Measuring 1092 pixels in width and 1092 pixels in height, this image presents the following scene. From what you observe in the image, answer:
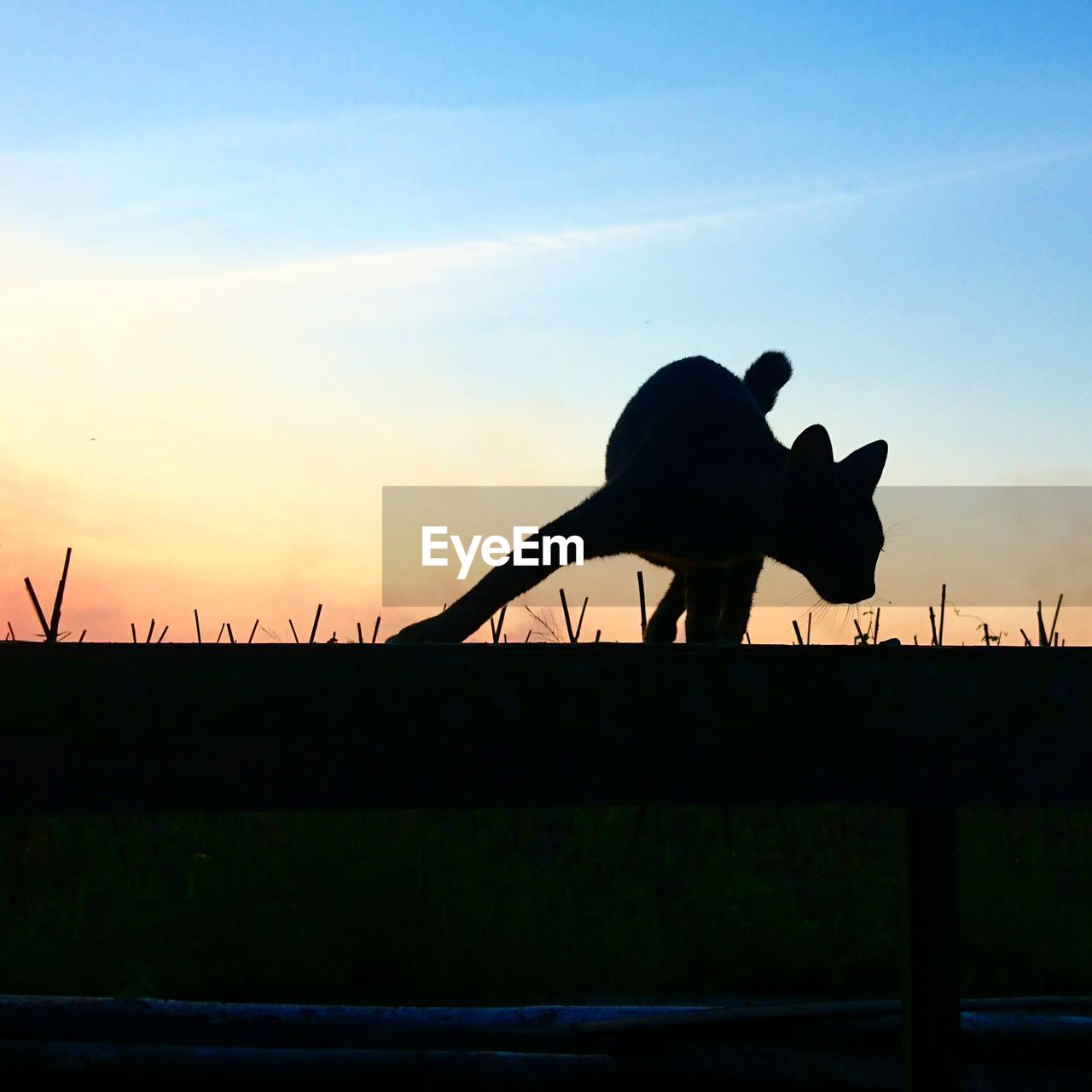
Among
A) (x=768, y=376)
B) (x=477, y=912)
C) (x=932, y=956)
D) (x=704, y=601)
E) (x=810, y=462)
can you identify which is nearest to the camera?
(x=932, y=956)

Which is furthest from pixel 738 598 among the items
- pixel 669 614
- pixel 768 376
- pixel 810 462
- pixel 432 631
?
pixel 432 631

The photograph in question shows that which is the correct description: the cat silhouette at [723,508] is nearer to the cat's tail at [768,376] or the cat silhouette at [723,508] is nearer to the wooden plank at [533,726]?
the cat's tail at [768,376]

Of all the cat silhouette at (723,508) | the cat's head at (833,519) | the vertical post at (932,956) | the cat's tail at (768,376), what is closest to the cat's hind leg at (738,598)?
the cat silhouette at (723,508)

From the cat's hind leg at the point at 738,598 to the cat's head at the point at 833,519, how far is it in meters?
0.42

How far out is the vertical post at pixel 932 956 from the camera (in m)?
1.72

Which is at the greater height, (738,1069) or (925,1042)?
(925,1042)

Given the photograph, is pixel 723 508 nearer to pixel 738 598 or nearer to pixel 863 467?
pixel 863 467

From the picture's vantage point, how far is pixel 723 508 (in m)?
3.55

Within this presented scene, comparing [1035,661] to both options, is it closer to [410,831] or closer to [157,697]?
[157,697]

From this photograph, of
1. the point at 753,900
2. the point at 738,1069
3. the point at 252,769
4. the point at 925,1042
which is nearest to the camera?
the point at 252,769

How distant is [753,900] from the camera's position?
5.56 meters

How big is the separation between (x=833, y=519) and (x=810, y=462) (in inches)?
8.8

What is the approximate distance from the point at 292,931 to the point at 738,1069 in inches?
106

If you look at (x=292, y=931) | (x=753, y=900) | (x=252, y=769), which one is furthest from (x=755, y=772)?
(x=753, y=900)
